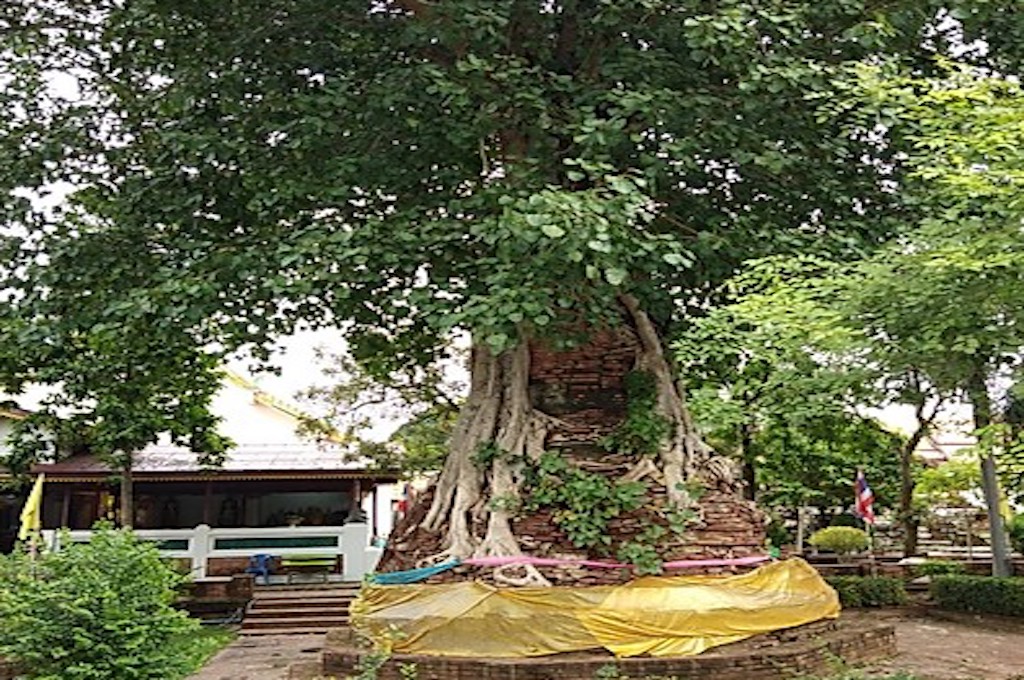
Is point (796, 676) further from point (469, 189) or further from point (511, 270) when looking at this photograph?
point (469, 189)

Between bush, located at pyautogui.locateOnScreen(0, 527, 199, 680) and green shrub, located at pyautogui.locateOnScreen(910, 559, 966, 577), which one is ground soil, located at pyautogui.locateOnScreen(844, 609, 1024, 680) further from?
bush, located at pyautogui.locateOnScreen(0, 527, 199, 680)

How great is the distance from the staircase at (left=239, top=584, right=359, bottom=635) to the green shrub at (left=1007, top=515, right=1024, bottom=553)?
1375 centimetres

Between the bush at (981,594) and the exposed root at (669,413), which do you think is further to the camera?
the bush at (981,594)

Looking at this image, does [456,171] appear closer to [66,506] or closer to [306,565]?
[306,565]

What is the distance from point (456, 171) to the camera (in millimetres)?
9234

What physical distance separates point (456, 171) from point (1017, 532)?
54.3 ft

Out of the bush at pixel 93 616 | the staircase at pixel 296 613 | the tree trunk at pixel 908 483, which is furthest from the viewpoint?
the tree trunk at pixel 908 483

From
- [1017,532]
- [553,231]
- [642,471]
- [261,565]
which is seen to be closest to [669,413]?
[642,471]

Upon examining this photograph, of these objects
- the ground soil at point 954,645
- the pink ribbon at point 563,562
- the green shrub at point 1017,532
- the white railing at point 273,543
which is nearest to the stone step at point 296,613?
the white railing at point 273,543

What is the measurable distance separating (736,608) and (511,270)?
138 inches

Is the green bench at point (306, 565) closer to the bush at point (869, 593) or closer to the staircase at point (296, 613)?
the staircase at point (296, 613)

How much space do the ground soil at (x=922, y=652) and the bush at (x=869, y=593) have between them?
615mm

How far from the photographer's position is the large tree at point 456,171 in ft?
26.1

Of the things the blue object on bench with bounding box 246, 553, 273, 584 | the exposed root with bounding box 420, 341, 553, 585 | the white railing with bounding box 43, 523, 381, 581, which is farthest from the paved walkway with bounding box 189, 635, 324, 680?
the white railing with bounding box 43, 523, 381, 581
